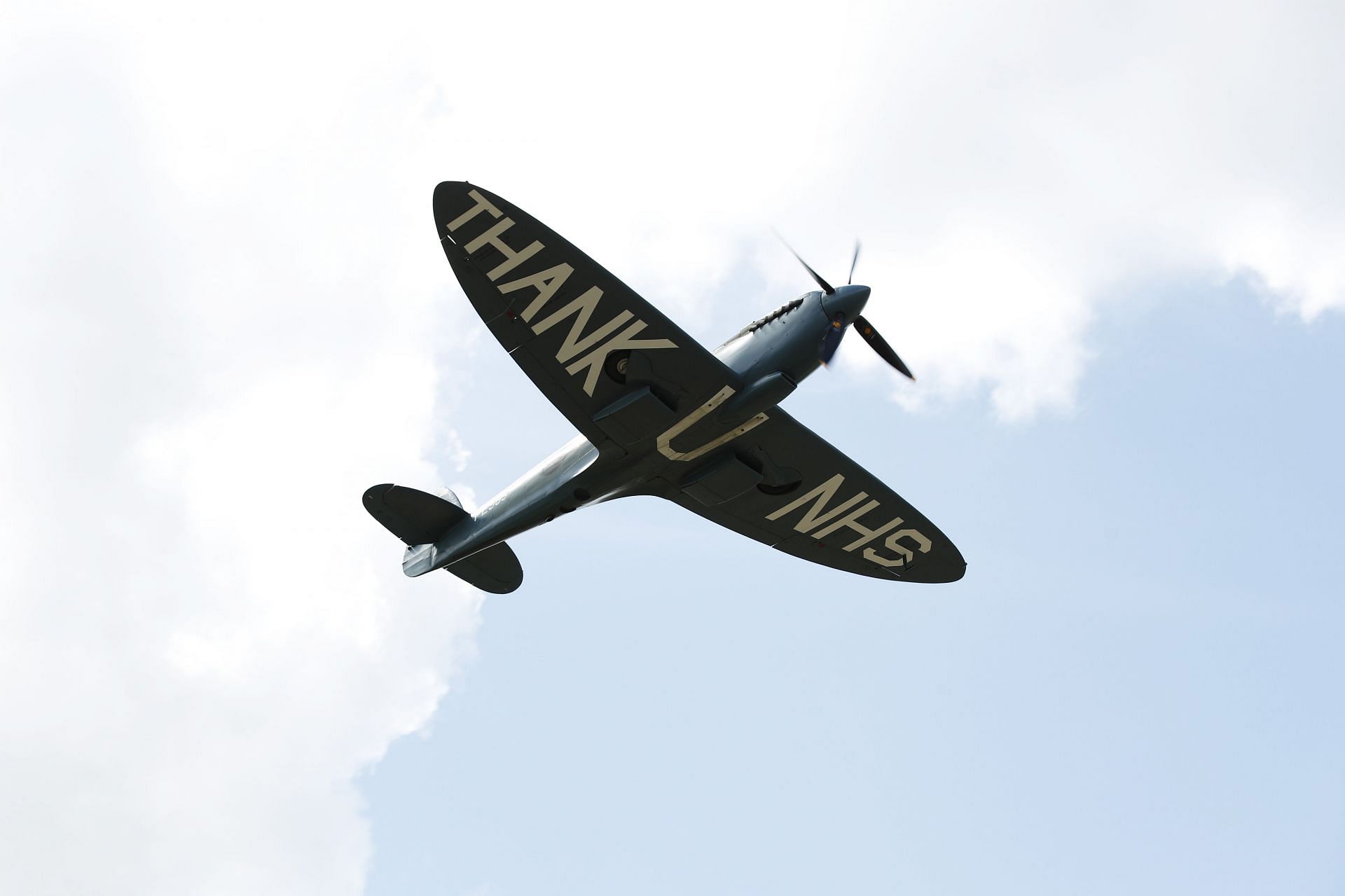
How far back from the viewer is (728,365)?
56.5 feet

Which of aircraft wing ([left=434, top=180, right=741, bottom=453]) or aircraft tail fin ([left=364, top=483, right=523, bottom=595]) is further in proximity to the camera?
aircraft tail fin ([left=364, top=483, right=523, bottom=595])

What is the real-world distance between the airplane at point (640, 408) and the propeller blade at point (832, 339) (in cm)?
2

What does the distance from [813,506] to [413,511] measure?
6641 mm

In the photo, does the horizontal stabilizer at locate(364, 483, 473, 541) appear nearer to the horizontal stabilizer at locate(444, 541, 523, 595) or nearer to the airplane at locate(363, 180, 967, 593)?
the airplane at locate(363, 180, 967, 593)

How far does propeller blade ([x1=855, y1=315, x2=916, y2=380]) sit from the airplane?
0.02 meters

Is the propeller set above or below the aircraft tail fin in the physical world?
above

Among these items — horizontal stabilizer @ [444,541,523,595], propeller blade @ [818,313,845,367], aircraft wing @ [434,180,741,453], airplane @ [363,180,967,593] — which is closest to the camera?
aircraft wing @ [434,180,741,453]

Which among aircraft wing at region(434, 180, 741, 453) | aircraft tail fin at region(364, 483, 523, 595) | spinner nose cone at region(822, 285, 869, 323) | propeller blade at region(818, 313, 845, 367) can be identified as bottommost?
aircraft tail fin at region(364, 483, 523, 595)

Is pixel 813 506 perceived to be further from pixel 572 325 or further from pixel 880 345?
pixel 572 325

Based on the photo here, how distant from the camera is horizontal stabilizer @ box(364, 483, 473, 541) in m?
20.7

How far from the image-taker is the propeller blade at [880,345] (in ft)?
57.7

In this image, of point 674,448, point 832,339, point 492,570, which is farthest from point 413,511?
point 832,339

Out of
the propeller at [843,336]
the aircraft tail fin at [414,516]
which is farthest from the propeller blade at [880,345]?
the aircraft tail fin at [414,516]

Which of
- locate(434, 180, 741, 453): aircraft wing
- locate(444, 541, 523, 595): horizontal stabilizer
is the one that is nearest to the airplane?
locate(434, 180, 741, 453): aircraft wing
